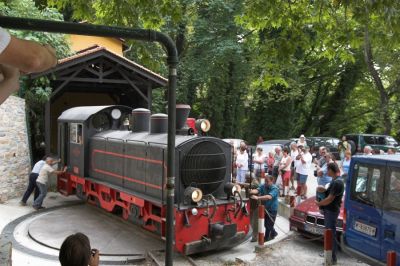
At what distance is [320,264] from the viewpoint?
28.2ft

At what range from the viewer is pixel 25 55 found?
1.37 meters

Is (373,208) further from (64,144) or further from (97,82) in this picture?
(97,82)

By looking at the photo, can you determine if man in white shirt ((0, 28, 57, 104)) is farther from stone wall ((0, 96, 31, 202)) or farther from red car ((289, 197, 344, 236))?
stone wall ((0, 96, 31, 202))

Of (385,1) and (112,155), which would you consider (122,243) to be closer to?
(112,155)

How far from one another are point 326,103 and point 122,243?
2970cm

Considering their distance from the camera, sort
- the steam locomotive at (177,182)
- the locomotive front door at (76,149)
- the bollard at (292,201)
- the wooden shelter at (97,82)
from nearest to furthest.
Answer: the steam locomotive at (177,182)
the bollard at (292,201)
the locomotive front door at (76,149)
the wooden shelter at (97,82)

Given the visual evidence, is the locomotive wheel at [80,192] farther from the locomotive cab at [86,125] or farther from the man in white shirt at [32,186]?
the man in white shirt at [32,186]

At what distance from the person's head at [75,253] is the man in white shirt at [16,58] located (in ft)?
4.99

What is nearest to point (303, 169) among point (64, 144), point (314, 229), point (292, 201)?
point (292, 201)

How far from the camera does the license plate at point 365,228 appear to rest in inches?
282

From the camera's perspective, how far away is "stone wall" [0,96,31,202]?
1316 cm

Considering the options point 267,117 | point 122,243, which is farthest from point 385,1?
point 267,117

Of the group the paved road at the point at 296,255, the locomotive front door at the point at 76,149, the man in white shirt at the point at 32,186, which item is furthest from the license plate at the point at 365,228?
the man in white shirt at the point at 32,186

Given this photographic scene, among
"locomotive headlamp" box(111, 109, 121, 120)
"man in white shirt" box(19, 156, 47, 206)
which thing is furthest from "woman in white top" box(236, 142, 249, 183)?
"man in white shirt" box(19, 156, 47, 206)
